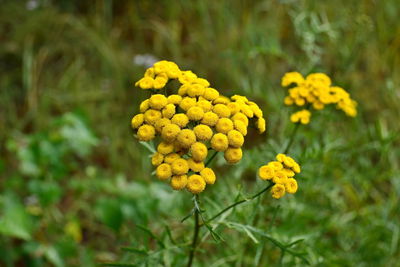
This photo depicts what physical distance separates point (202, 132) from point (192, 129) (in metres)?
0.09

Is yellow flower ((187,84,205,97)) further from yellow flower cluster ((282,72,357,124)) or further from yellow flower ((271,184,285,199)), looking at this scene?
yellow flower cluster ((282,72,357,124))

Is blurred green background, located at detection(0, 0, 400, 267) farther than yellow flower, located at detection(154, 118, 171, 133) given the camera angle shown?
Yes

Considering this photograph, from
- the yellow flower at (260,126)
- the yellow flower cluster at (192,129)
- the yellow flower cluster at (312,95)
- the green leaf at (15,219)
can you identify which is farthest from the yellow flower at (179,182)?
the green leaf at (15,219)

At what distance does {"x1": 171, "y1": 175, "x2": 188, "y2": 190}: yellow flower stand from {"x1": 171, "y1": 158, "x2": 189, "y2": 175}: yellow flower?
0.06 ft

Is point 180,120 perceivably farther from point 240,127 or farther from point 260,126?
point 260,126

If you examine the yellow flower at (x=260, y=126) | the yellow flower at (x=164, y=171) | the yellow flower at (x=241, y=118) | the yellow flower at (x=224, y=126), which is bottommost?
the yellow flower at (x=164, y=171)

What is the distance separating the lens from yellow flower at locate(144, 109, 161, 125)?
59.2 inches

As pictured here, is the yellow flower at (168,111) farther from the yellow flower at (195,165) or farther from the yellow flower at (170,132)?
the yellow flower at (195,165)

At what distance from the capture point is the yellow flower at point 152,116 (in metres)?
1.50

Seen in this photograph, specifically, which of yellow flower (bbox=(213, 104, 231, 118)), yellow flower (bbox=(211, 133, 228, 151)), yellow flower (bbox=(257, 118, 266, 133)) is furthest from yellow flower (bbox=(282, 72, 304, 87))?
yellow flower (bbox=(211, 133, 228, 151))

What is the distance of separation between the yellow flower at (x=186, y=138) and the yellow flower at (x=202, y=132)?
2 centimetres

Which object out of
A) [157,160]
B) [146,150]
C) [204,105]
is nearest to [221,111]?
[204,105]

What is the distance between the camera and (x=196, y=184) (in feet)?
4.60

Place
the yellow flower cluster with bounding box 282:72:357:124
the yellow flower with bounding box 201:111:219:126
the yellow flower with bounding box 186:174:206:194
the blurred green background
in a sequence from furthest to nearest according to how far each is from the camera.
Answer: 1. the blurred green background
2. the yellow flower cluster with bounding box 282:72:357:124
3. the yellow flower with bounding box 201:111:219:126
4. the yellow flower with bounding box 186:174:206:194
